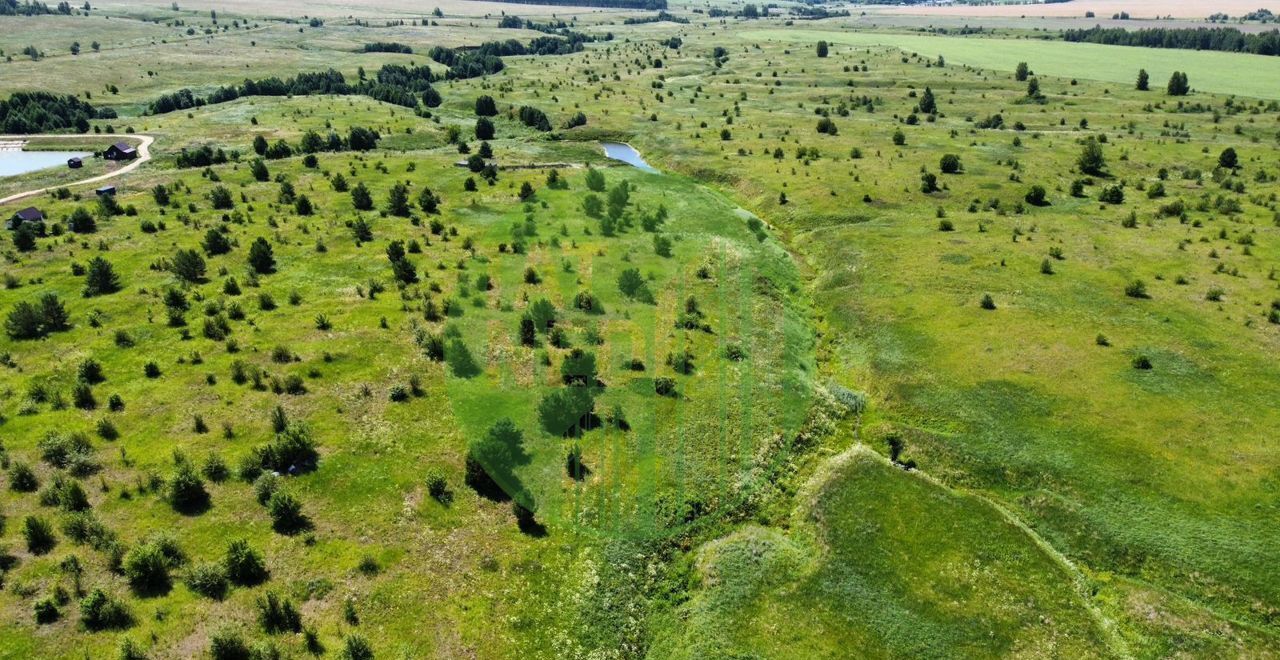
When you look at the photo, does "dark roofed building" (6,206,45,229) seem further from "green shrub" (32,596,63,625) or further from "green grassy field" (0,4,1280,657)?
"green shrub" (32,596,63,625)

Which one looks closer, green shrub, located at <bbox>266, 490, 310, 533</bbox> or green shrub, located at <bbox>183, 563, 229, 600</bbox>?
green shrub, located at <bbox>183, 563, 229, 600</bbox>

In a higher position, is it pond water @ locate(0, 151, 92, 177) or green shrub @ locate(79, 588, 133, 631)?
pond water @ locate(0, 151, 92, 177)

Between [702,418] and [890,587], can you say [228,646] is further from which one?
[890,587]

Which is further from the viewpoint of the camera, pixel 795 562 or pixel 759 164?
pixel 759 164

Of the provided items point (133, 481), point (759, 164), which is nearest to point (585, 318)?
point (133, 481)

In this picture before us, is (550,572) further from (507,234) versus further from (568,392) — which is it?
(507,234)

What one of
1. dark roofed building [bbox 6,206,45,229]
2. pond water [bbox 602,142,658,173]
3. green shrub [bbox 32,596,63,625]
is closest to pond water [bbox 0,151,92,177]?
dark roofed building [bbox 6,206,45,229]

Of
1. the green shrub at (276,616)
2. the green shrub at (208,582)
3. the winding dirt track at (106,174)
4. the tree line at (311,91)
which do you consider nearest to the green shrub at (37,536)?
the green shrub at (208,582)
